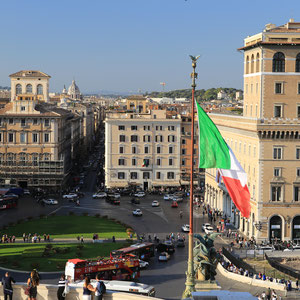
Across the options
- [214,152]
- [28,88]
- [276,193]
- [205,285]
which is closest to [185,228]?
[276,193]

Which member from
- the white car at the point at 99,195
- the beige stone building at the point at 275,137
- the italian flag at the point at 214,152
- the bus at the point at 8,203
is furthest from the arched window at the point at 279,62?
the italian flag at the point at 214,152

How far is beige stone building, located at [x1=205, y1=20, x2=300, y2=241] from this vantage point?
58.9m

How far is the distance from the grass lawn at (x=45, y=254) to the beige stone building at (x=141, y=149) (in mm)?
34909

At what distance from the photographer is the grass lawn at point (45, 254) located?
4738 centimetres

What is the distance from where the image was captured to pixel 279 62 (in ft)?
198

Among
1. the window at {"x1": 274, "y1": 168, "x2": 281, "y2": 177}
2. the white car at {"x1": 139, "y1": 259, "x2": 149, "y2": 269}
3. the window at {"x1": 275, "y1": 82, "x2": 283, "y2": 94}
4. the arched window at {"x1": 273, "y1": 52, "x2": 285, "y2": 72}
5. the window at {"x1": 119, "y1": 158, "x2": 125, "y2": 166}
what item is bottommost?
the white car at {"x1": 139, "y1": 259, "x2": 149, "y2": 269}

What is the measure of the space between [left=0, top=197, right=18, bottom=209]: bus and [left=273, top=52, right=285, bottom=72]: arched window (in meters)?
33.1

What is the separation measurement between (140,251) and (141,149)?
40676mm

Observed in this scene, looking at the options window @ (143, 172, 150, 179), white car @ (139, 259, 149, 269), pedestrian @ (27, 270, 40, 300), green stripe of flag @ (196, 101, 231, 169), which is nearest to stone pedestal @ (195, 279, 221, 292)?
green stripe of flag @ (196, 101, 231, 169)

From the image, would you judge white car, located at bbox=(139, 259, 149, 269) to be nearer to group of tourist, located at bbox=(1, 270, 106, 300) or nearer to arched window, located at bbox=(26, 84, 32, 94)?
group of tourist, located at bbox=(1, 270, 106, 300)

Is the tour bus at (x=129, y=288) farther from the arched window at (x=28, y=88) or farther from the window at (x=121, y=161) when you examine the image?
the arched window at (x=28, y=88)

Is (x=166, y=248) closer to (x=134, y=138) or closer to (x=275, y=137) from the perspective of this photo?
(x=275, y=137)

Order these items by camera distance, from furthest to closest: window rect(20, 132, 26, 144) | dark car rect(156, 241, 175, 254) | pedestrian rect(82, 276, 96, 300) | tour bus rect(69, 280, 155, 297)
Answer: window rect(20, 132, 26, 144)
dark car rect(156, 241, 175, 254)
tour bus rect(69, 280, 155, 297)
pedestrian rect(82, 276, 96, 300)

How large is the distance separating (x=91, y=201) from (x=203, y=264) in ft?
189
